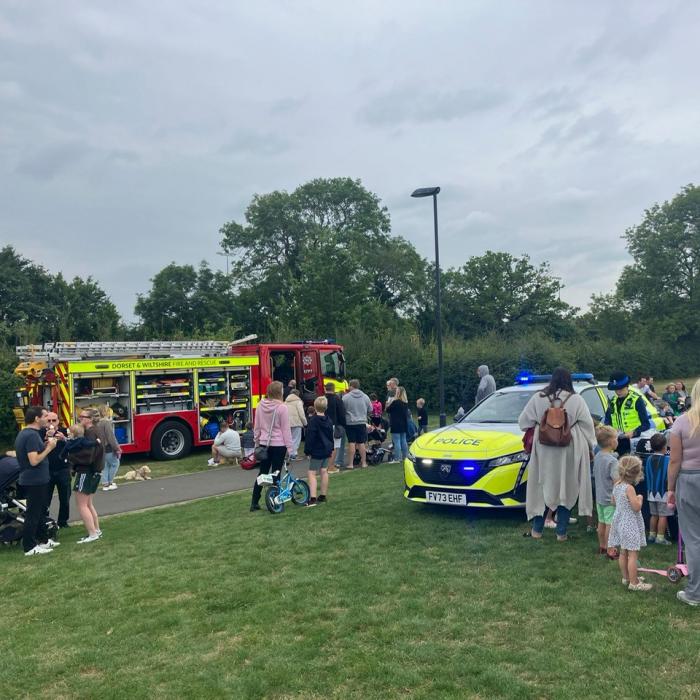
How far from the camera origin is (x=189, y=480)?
530 inches

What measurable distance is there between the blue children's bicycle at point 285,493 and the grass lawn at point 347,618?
0.98 metres

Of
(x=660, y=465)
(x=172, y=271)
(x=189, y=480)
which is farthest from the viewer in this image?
(x=172, y=271)

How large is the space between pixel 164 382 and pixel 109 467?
415 cm

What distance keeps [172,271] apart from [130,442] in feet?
130

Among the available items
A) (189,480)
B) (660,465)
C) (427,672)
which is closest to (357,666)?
(427,672)

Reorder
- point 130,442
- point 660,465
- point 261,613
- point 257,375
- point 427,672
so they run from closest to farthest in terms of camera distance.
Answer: point 427,672, point 261,613, point 660,465, point 130,442, point 257,375

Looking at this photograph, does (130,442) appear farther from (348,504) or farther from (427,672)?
(427,672)

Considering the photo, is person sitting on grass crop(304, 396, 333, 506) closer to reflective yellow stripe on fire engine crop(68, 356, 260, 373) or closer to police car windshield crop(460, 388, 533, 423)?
police car windshield crop(460, 388, 533, 423)

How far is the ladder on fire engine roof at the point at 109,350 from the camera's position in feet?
51.4

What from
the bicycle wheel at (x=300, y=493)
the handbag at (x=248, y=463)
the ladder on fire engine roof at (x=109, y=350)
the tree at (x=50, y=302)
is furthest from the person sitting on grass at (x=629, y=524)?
the tree at (x=50, y=302)

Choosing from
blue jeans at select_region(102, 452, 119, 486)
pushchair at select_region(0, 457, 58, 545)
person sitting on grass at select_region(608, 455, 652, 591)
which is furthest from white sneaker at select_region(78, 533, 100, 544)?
person sitting on grass at select_region(608, 455, 652, 591)

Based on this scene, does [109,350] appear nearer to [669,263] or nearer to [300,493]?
[300,493]

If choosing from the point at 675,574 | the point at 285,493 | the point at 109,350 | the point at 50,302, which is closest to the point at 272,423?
the point at 285,493

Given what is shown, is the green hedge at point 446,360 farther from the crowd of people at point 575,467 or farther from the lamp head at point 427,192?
the crowd of people at point 575,467
